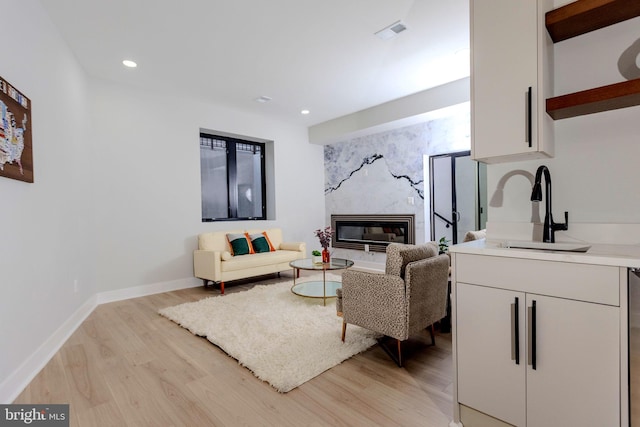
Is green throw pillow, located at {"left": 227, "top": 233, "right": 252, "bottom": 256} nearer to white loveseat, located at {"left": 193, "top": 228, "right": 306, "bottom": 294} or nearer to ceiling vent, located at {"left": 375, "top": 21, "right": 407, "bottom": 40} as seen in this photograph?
white loveseat, located at {"left": 193, "top": 228, "right": 306, "bottom": 294}

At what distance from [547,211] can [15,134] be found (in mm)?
3260

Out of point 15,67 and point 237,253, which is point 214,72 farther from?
point 237,253

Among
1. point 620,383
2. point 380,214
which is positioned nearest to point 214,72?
point 380,214

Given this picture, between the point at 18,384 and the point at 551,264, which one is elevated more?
the point at 551,264

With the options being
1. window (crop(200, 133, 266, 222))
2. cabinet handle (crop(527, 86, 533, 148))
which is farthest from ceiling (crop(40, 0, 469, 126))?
cabinet handle (crop(527, 86, 533, 148))

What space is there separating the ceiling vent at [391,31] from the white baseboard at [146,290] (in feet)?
13.4

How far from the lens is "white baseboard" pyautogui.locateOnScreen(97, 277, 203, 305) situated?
4.02 m

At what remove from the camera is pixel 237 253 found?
480 centimetres

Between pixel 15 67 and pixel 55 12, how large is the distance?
0.95m

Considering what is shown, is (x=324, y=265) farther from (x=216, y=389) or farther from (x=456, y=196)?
(x=456, y=196)

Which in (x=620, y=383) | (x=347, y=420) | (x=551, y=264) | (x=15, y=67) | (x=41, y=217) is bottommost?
(x=347, y=420)

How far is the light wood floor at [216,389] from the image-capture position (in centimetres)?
171

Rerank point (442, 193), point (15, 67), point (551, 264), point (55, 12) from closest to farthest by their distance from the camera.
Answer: point (551, 264) → point (15, 67) → point (55, 12) → point (442, 193)

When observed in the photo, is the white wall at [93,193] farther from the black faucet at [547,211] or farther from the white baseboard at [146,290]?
the black faucet at [547,211]
